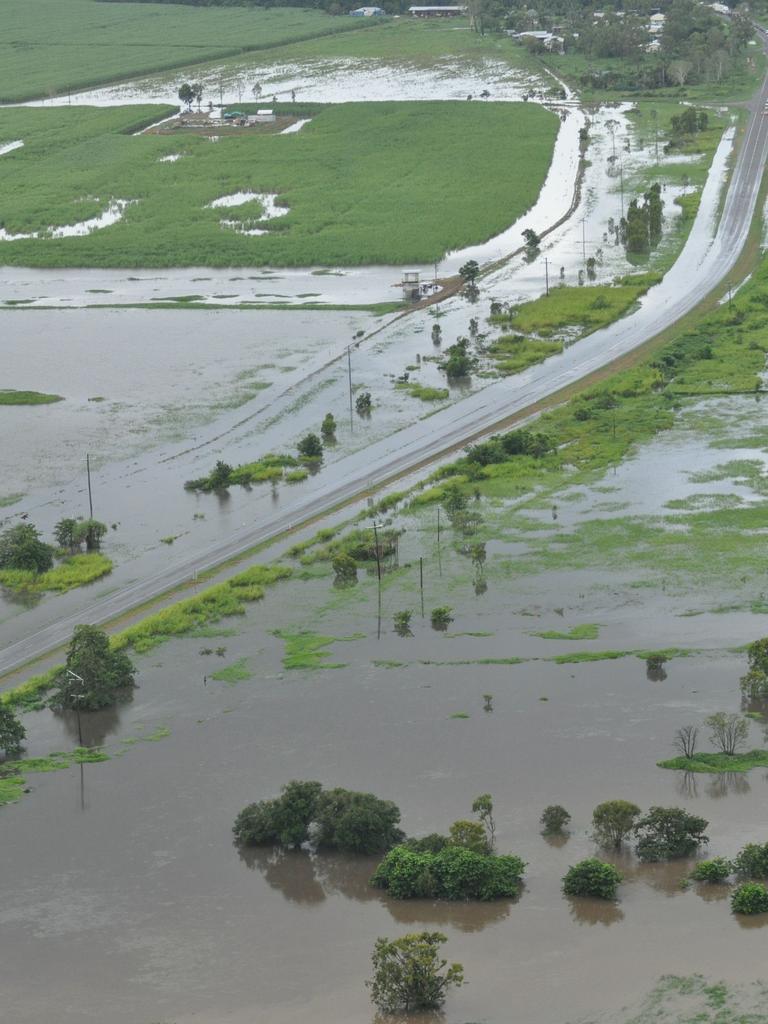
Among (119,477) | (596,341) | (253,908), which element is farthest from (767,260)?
(253,908)

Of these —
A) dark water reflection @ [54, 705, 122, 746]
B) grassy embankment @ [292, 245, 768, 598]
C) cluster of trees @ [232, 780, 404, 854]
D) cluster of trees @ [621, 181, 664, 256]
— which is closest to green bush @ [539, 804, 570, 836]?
cluster of trees @ [232, 780, 404, 854]

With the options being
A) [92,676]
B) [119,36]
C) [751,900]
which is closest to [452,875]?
[751,900]

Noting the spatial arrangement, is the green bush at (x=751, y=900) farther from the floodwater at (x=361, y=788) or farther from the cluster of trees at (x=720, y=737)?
the cluster of trees at (x=720, y=737)

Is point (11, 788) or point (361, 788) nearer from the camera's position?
point (361, 788)

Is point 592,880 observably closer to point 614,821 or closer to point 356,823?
point 614,821

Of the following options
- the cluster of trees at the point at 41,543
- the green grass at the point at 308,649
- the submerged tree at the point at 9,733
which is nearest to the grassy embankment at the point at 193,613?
the green grass at the point at 308,649

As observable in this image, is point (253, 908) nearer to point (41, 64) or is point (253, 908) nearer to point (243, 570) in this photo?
point (243, 570)
